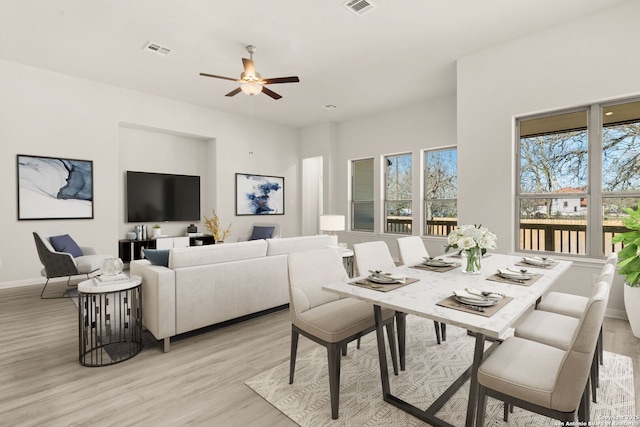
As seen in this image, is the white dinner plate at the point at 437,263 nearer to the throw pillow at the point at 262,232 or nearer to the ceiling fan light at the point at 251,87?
the ceiling fan light at the point at 251,87

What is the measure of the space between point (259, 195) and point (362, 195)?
239 centimetres

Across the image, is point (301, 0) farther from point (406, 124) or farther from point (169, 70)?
point (406, 124)

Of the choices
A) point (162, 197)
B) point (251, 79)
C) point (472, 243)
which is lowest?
point (472, 243)

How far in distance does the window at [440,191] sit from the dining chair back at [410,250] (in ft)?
10.2

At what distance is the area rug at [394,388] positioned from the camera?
6.15 ft

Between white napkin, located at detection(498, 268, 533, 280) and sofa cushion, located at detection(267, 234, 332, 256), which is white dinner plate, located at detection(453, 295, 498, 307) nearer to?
white napkin, located at detection(498, 268, 533, 280)

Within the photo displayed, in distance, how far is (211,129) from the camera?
6.72m

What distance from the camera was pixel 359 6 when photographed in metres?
3.30

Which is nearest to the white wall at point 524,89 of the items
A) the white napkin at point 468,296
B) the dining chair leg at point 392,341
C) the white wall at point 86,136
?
the dining chair leg at point 392,341

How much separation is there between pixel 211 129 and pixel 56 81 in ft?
8.28

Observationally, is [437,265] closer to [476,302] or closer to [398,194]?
[476,302]

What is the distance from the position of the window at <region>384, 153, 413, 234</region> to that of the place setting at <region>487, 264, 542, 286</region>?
4.34m

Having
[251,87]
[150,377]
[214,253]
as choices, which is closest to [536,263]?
[214,253]

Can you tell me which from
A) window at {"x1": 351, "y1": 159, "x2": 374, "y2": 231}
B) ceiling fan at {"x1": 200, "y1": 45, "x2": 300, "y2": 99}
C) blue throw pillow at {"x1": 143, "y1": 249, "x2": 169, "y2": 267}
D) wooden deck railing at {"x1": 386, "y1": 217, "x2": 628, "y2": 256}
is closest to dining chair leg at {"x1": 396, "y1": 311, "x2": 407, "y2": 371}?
blue throw pillow at {"x1": 143, "y1": 249, "x2": 169, "y2": 267}
